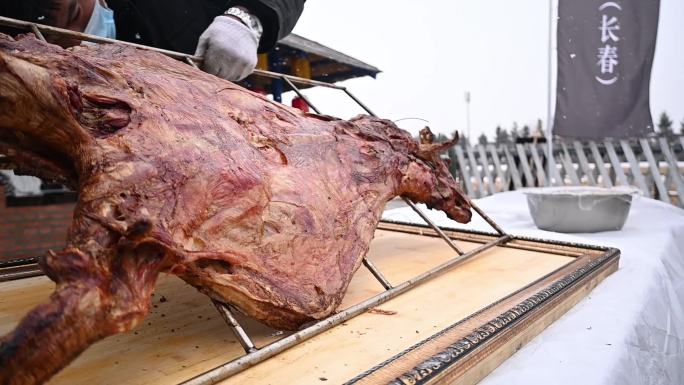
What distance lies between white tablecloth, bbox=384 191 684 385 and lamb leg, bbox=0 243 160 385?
676 mm

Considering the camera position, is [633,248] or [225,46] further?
[633,248]

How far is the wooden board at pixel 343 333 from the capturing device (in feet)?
2.80

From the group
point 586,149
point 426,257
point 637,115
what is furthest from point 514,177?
point 426,257

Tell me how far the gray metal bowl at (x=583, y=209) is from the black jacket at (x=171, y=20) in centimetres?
162

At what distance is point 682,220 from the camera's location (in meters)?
2.76

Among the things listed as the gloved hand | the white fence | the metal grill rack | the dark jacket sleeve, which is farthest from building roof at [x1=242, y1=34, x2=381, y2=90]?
the metal grill rack

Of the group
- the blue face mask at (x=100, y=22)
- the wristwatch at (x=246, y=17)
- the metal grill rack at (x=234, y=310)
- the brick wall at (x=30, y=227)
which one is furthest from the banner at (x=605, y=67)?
the brick wall at (x=30, y=227)

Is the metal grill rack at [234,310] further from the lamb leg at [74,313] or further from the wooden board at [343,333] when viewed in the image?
the lamb leg at [74,313]

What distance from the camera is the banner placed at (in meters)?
4.07

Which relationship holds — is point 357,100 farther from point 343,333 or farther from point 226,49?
point 343,333

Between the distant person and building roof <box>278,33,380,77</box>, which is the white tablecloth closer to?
the distant person

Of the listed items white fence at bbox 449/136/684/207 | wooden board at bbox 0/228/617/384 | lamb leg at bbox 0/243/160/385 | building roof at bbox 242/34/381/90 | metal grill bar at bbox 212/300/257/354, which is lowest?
white fence at bbox 449/136/684/207

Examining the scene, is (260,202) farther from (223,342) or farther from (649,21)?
(649,21)

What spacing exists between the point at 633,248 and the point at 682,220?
1.14 meters
